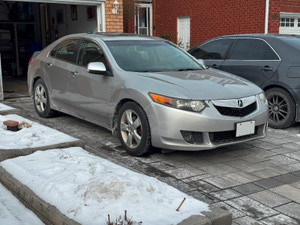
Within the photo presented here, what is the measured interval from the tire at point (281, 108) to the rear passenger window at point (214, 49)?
4.12 ft

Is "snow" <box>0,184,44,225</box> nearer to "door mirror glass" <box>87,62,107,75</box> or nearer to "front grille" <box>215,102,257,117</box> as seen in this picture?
"door mirror glass" <box>87,62,107,75</box>

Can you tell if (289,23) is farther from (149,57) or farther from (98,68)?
(98,68)

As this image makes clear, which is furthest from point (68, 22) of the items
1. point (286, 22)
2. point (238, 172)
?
point (238, 172)

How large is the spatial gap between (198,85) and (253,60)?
259 cm

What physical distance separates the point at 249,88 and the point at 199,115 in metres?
1.06

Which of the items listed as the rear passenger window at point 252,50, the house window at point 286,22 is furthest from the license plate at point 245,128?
the house window at point 286,22

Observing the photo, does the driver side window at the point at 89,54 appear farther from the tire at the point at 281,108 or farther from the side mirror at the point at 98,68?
the tire at the point at 281,108

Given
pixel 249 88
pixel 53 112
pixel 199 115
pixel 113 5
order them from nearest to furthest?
pixel 199 115 → pixel 249 88 → pixel 53 112 → pixel 113 5

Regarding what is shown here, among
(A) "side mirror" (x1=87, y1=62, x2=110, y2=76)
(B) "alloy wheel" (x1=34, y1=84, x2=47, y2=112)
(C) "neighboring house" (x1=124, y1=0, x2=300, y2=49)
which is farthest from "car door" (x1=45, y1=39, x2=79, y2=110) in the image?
(C) "neighboring house" (x1=124, y1=0, x2=300, y2=49)

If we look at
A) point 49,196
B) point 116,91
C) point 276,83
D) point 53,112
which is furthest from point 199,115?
point 53,112

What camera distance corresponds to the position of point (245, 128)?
464 centimetres

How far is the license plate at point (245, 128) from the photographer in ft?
15.0

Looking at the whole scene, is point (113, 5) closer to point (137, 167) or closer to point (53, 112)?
point (53, 112)

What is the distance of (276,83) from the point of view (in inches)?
256
